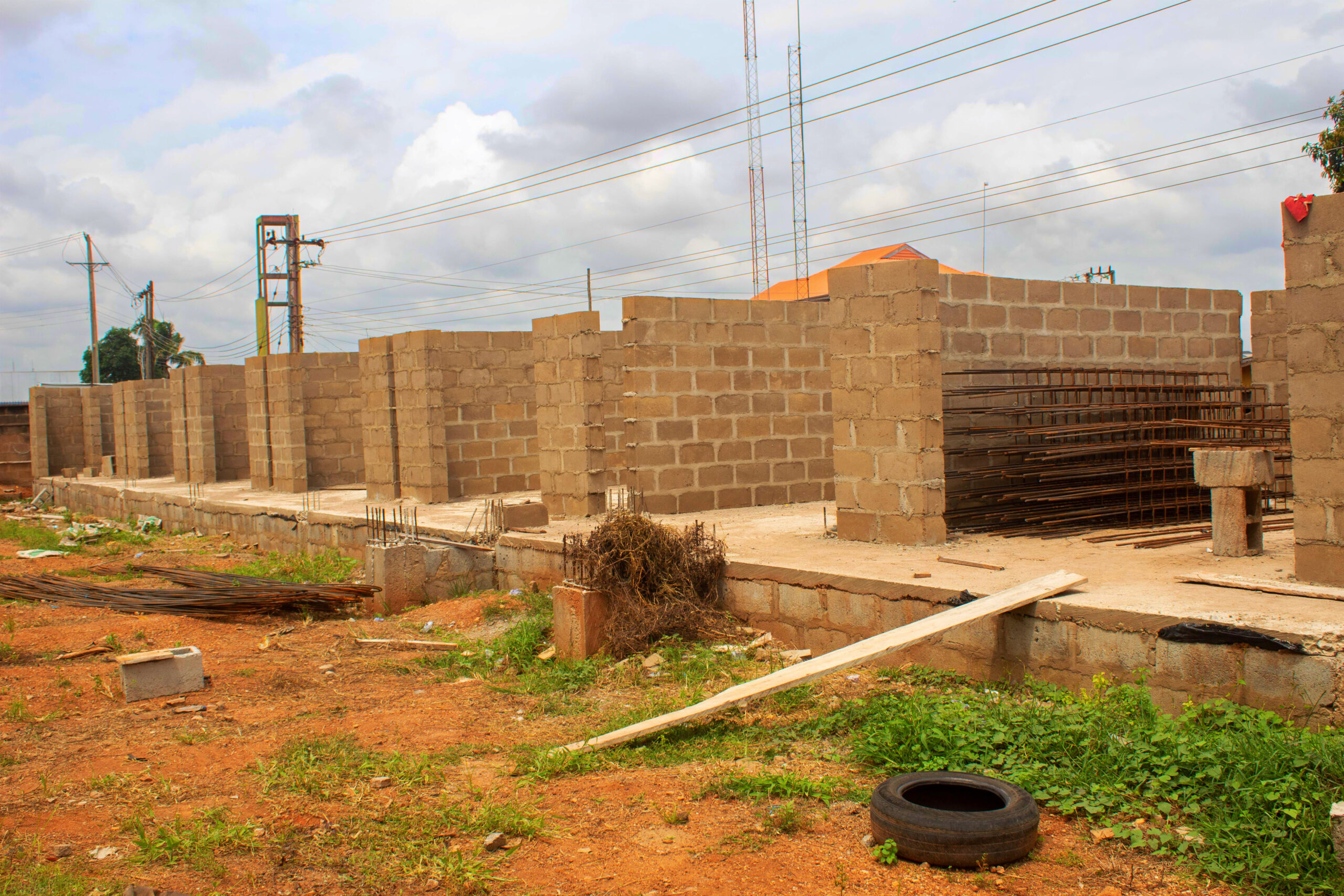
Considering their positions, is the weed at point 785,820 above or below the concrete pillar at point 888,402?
below

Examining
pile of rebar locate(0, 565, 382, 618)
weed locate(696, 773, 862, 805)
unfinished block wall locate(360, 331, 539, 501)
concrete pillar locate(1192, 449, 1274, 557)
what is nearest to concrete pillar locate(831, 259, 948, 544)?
concrete pillar locate(1192, 449, 1274, 557)

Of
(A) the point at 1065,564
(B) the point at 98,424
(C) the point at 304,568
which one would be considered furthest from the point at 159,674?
(B) the point at 98,424

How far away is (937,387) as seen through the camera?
8.05 meters

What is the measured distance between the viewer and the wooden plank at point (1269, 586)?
17.5 feet

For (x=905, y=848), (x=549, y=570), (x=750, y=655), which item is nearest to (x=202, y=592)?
(x=549, y=570)

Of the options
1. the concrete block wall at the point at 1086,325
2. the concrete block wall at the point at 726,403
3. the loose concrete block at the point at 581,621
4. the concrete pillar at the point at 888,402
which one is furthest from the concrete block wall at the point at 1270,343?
the loose concrete block at the point at 581,621

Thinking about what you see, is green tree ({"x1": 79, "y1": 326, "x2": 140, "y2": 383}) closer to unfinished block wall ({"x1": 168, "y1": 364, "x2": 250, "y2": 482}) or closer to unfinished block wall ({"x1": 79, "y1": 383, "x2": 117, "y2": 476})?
unfinished block wall ({"x1": 79, "y1": 383, "x2": 117, "y2": 476})

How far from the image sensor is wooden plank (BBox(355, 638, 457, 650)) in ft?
26.6

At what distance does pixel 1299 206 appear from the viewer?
575 centimetres

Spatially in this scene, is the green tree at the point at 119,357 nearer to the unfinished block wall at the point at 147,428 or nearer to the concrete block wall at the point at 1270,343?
the unfinished block wall at the point at 147,428

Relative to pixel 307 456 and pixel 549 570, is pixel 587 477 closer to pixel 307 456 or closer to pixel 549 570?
pixel 549 570

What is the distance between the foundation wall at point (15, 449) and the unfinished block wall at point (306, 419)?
16.5 meters

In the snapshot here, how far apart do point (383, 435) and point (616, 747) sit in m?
10.4

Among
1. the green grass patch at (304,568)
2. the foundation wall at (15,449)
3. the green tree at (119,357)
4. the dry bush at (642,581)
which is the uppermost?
the green tree at (119,357)
